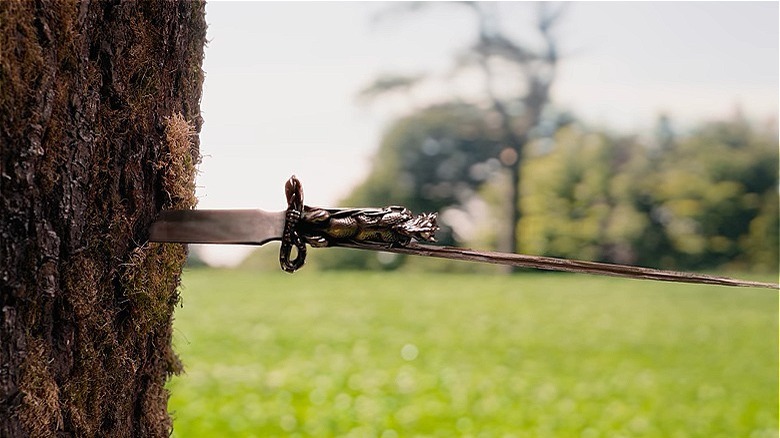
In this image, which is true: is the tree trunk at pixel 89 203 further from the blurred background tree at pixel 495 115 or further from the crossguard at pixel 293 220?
the blurred background tree at pixel 495 115

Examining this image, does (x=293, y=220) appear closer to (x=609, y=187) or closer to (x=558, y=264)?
(x=558, y=264)

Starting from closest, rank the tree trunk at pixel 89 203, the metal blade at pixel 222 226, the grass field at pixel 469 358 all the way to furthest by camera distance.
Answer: the tree trunk at pixel 89 203 → the metal blade at pixel 222 226 → the grass field at pixel 469 358

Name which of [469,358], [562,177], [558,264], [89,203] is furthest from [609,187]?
[89,203]

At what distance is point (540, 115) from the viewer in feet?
28.3

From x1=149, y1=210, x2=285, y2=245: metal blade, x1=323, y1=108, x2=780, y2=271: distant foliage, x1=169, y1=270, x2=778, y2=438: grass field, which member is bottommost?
x1=169, y1=270, x2=778, y2=438: grass field

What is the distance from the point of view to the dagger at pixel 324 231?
935 mm

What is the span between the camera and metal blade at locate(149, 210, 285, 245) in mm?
955

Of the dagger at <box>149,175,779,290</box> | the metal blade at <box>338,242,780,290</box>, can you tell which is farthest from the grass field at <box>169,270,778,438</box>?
the metal blade at <box>338,242,780,290</box>

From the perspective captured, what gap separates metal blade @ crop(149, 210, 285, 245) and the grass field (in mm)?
1108

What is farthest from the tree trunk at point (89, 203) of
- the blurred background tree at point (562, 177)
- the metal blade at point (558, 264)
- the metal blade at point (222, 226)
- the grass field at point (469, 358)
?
the blurred background tree at point (562, 177)

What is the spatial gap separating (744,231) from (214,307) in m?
5.72

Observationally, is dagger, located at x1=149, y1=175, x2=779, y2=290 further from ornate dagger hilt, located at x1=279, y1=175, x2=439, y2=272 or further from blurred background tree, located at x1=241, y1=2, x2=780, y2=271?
blurred background tree, located at x1=241, y1=2, x2=780, y2=271

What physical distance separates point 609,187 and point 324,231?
25.3ft

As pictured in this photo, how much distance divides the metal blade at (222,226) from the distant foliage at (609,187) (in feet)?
22.2
